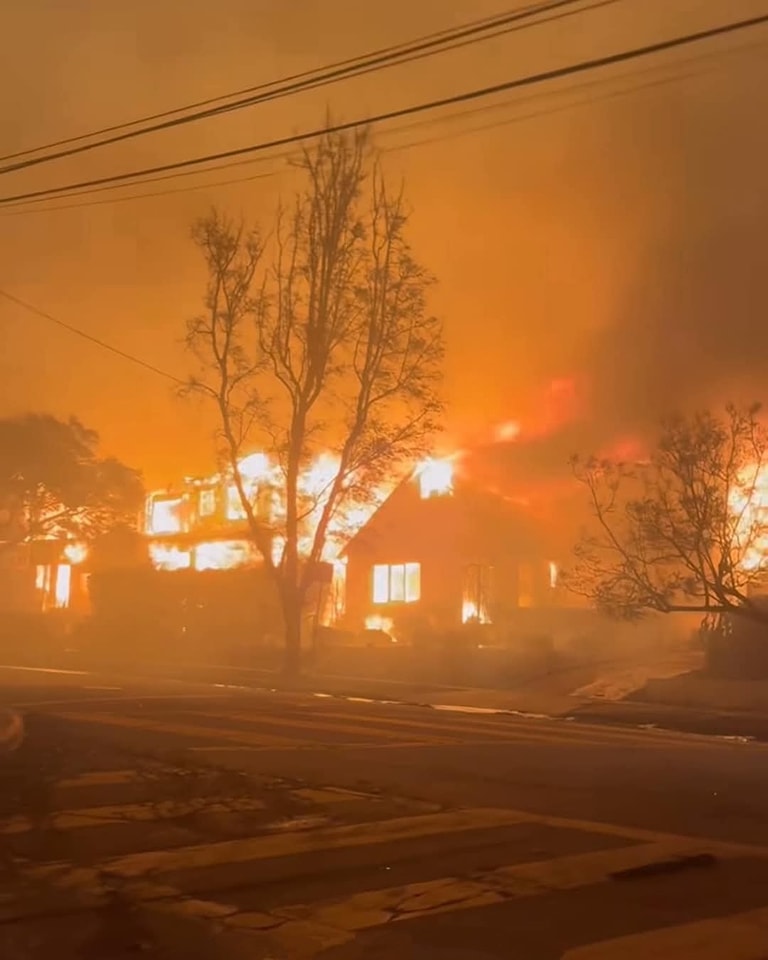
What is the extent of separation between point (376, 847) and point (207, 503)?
42.5 meters

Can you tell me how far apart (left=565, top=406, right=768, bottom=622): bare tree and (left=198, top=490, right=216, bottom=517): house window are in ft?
89.9

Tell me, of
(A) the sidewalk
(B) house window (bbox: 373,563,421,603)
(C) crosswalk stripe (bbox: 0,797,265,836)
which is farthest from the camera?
(B) house window (bbox: 373,563,421,603)

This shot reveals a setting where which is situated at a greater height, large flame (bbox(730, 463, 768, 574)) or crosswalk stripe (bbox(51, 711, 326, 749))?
large flame (bbox(730, 463, 768, 574))

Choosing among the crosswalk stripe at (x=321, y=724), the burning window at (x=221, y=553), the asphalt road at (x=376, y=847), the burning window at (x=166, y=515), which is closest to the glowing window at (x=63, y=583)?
the burning window at (x=166, y=515)

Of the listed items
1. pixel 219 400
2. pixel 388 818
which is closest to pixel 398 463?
pixel 219 400

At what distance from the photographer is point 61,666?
1115 inches

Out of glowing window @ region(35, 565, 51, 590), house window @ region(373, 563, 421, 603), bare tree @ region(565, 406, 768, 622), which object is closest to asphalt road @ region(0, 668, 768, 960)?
bare tree @ region(565, 406, 768, 622)

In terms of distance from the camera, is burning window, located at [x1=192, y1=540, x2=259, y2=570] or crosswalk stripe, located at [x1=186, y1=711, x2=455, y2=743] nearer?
crosswalk stripe, located at [x1=186, y1=711, x2=455, y2=743]

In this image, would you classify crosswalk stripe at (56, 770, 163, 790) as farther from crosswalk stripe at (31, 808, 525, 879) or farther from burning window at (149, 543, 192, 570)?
burning window at (149, 543, 192, 570)

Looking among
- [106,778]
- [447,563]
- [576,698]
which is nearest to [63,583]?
[447,563]

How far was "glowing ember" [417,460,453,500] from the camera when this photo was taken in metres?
38.0

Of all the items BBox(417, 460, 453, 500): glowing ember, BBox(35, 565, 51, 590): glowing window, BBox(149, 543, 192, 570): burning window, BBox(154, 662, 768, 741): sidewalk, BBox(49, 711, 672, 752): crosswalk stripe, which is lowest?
BBox(49, 711, 672, 752): crosswalk stripe

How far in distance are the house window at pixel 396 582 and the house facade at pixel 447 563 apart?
0.10ft

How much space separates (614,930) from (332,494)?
75.5 feet
